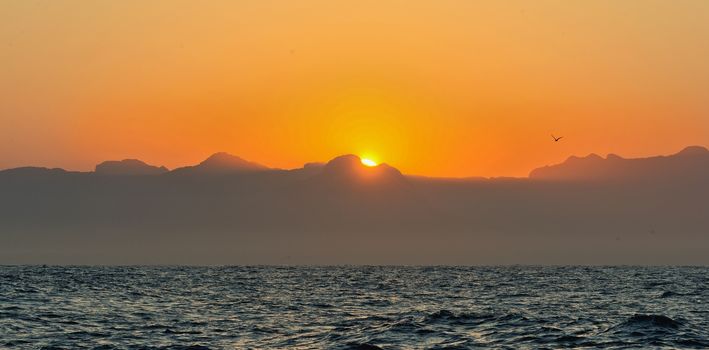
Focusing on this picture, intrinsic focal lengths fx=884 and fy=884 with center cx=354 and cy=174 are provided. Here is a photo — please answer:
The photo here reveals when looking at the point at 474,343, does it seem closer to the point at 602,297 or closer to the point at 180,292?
the point at 602,297

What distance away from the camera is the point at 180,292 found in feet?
284

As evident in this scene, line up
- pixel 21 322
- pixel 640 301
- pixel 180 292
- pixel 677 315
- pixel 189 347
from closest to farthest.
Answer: pixel 189 347 < pixel 21 322 < pixel 677 315 < pixel 640 301 < pixel 180 292

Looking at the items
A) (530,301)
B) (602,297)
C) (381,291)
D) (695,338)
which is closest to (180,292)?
(381,291)

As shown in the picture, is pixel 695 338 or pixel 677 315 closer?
pixel 695 338

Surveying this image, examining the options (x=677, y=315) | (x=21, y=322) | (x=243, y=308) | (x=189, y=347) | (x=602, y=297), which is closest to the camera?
(x=189, y=347)

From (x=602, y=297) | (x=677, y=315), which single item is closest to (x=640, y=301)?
(x=602, y=297)

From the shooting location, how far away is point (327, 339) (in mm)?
44469

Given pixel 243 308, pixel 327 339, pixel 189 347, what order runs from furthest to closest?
pixel 243 308, pixel 327 339, pixel 189 347

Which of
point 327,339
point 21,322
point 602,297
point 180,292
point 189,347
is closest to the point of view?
point 189,347

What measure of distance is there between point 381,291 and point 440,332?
143 feet

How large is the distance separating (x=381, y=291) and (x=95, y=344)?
50240 mm

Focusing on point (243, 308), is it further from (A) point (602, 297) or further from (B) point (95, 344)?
(A) point (602, 297)

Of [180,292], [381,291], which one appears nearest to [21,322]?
[180,292]

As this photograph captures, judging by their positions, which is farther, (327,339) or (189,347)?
(327,339)
